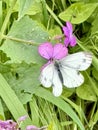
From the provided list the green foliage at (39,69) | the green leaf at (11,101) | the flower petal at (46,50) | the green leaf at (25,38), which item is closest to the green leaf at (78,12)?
the green foliage at (39,69)

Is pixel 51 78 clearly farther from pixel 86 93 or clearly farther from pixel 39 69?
pixel 86 93

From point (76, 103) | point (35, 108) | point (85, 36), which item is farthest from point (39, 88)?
point (85, 36)

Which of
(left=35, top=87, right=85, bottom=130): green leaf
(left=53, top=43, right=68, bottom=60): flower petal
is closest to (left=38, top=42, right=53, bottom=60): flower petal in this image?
(left=53, top=43, right=68, bottom=60): flower petal

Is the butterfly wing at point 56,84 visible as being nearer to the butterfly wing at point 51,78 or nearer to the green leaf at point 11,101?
the butterfly wing at point 51,78

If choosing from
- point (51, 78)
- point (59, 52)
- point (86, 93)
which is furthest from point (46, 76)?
point (86, 93)

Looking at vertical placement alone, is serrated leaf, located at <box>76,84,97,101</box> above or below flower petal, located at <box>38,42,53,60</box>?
below

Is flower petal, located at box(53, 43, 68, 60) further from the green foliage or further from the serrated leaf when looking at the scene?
the serrated leaf

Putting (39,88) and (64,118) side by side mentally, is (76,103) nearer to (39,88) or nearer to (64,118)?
(64,118)
